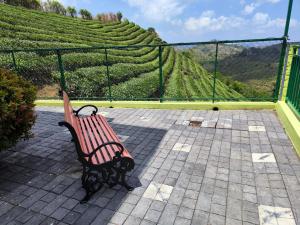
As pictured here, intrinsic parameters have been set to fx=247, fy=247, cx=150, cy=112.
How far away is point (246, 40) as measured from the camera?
5895mm

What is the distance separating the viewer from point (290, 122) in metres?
4.78

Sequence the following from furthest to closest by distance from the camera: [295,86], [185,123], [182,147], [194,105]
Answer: [194,105] < [185,123] < [295,86] < [182,147]

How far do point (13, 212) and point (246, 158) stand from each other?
11.5 feet

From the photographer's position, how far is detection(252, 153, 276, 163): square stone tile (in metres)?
4.01

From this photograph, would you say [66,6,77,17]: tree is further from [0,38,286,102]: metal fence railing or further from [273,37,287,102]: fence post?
[273,37,287,102]: fence post

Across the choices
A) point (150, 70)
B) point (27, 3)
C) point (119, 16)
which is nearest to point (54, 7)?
point (27, 3)

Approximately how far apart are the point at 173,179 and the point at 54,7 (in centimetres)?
5400

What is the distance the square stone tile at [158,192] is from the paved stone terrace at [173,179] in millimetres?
13

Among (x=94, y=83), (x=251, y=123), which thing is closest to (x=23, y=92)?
(x=251, y=123)

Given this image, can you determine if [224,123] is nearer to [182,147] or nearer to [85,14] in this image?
[182,147]

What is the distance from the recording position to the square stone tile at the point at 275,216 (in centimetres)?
274

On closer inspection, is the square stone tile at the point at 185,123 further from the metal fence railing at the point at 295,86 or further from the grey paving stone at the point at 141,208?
the grey paving stone at the point at 141,208

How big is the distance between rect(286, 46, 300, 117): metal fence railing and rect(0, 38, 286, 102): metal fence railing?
642mm

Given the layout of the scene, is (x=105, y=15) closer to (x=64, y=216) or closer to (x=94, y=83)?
(x=94, y=83)
